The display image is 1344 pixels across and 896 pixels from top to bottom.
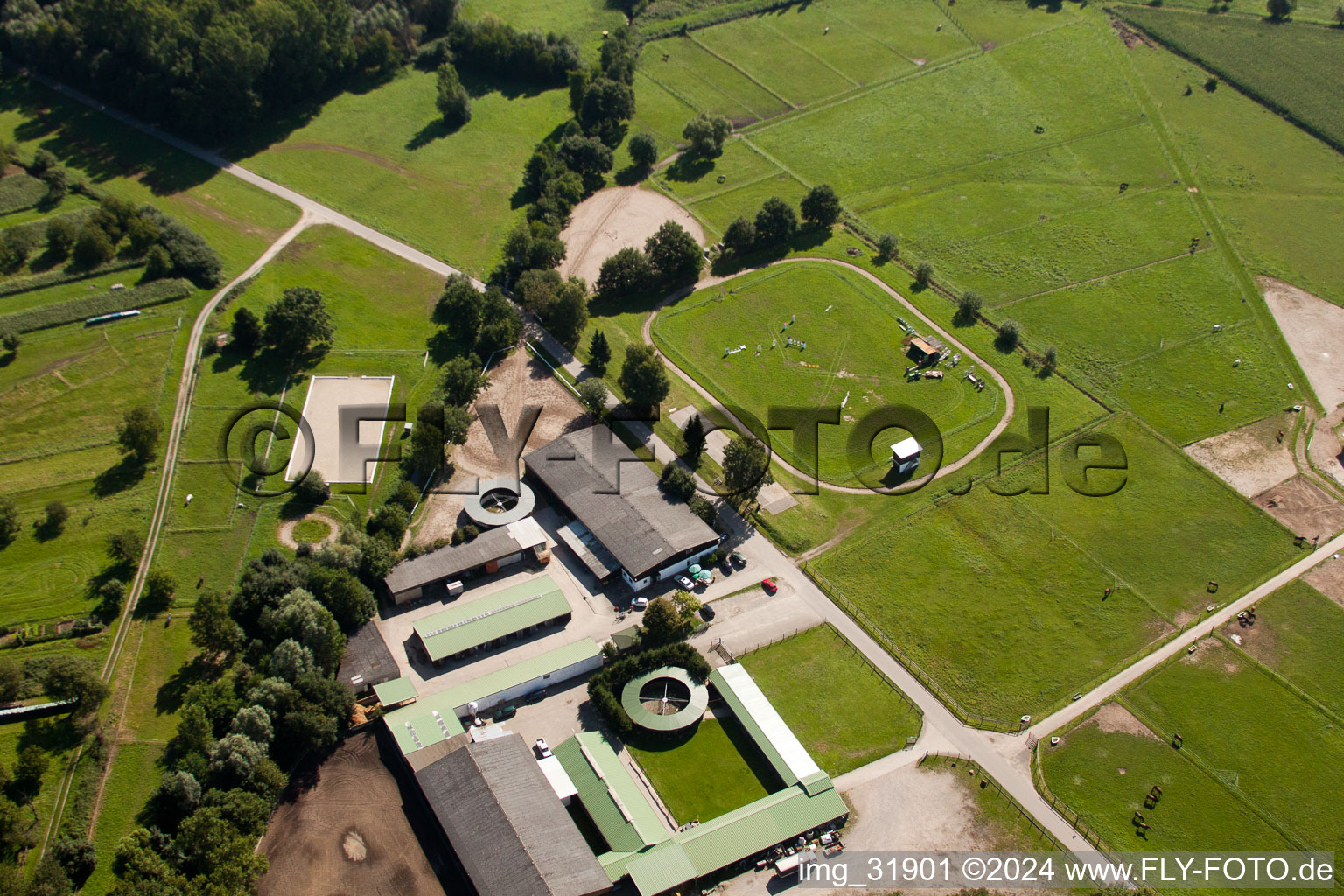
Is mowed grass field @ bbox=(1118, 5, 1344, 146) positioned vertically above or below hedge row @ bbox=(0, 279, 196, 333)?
above

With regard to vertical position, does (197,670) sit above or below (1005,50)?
below

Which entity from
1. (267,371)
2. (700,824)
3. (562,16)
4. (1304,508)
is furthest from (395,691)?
(562,16)

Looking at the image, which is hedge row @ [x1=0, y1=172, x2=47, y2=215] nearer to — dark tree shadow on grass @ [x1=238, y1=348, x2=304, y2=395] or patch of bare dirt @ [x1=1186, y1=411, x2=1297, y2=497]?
dark tree shadow on grass @ [x1=238, y1=348, x2=304, y2=395]

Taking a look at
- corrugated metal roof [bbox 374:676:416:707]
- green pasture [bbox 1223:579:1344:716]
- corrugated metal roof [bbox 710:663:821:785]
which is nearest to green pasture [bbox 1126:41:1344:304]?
green pasture [bbox 1223:579:1344:716]

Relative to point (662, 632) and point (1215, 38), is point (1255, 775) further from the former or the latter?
point (1215, 38)

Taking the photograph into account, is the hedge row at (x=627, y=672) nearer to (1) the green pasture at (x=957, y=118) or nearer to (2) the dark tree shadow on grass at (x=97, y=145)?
(1) the green pasture at (x=957, y=118)

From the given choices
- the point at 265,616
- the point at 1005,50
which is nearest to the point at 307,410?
the point at 265,616

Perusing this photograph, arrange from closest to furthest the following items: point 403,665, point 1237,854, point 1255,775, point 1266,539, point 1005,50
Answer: point 1237,854 < point 1255,775 < point 403,665 < point 1266,539 < point 1005,50
